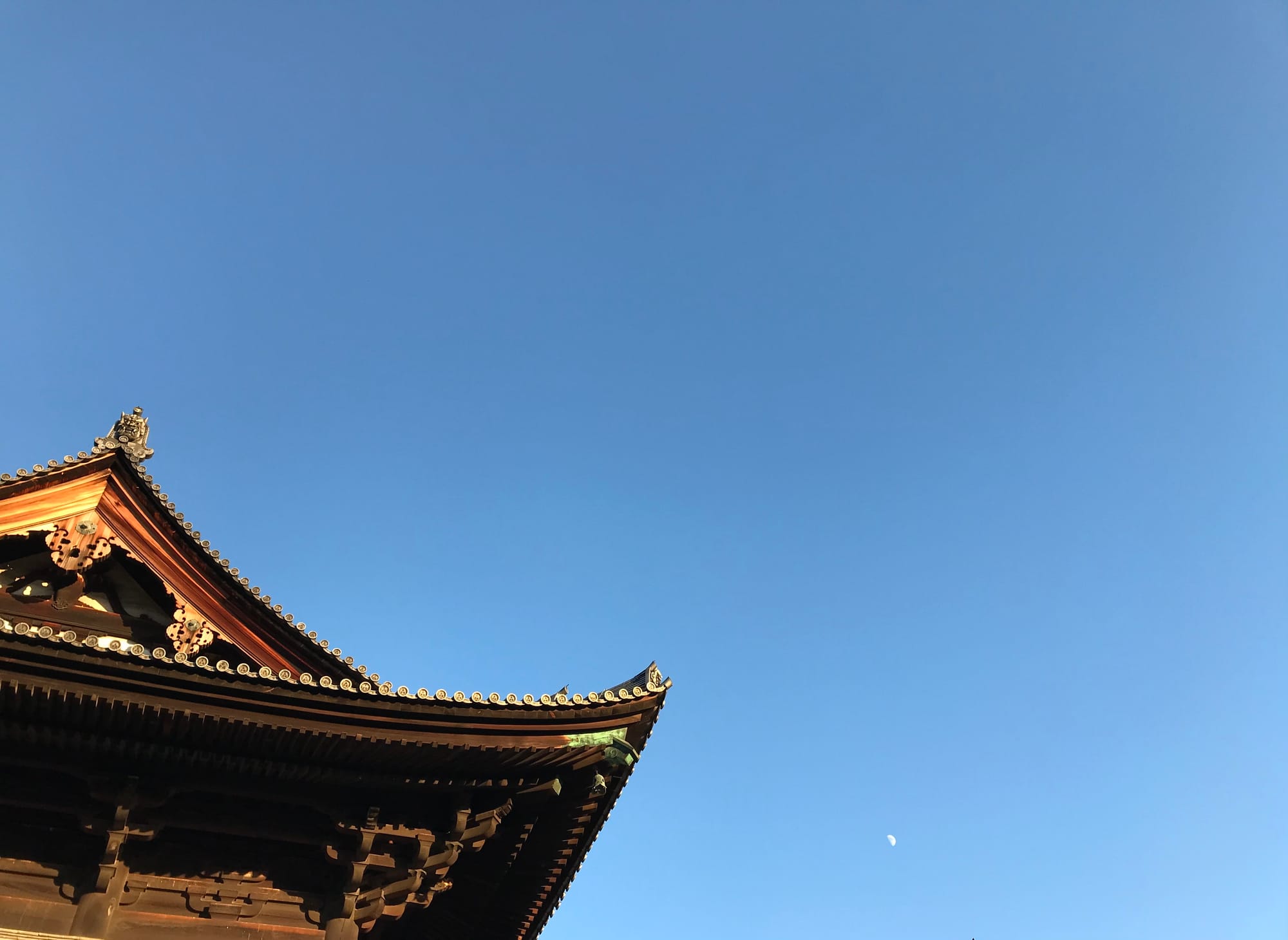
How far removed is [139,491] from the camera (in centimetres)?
1355

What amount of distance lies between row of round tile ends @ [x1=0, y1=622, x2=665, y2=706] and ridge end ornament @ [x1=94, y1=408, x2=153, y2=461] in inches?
156

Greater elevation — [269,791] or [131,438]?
[131,438]

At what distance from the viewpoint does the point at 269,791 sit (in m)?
10.6

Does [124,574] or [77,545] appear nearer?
[77,545]

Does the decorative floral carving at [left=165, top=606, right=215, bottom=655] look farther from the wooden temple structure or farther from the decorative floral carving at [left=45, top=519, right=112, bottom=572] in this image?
the wooden temple structure

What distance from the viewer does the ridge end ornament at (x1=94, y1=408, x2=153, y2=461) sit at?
45.3ft

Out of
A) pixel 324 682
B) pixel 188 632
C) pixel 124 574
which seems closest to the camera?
pixel 324 682

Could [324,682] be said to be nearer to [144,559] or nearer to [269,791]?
[269,791]

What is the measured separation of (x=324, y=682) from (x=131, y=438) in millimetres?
6859

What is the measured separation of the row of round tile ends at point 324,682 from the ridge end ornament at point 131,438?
156 inches

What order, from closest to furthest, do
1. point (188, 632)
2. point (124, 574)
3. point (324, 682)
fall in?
1. point (324, 682)
2. point (188, 632)
3. point (124, 574)

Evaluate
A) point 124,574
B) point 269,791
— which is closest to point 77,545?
point 124,574

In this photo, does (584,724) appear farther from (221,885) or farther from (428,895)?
(221,885)

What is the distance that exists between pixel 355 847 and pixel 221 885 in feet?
5.32
